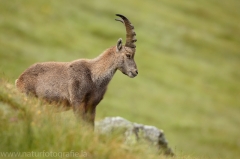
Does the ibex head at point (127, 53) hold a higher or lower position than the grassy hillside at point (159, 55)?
lower

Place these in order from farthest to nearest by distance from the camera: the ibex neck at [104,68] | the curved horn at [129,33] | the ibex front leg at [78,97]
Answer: the curved horn at [129,33], the ibex neck at [104,68], the ibex front leg at [78,97]

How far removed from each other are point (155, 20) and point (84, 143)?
247 ft

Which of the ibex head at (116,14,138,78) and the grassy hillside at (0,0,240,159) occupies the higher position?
the grassy hillside at (0,0,240,159)

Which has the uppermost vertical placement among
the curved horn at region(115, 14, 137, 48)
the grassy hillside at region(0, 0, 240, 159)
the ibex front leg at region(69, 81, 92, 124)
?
the grassy hillside at region(0, 0, 240, 159)

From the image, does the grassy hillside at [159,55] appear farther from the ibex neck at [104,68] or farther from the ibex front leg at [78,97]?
the ibex front leg at [78,97]

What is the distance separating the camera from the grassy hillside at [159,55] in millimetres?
47000

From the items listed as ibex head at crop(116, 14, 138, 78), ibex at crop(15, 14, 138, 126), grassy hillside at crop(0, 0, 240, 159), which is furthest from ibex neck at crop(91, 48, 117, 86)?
grassy hillside at crop(0, 0, 240, 159)

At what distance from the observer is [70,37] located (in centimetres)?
6431

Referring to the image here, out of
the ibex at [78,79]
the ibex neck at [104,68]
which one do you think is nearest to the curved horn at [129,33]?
the ibex at [78,79]

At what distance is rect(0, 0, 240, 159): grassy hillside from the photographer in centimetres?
4700

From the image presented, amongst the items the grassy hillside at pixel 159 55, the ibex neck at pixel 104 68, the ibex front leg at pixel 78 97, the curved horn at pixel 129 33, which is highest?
the grassy hillside at pixel 159 55

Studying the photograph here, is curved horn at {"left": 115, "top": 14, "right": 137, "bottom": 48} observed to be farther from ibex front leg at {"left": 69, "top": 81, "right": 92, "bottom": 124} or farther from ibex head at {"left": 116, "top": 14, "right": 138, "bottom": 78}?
ibex front leg at {"left": 69, "top": 81, "right": 92, "bottom": 124}

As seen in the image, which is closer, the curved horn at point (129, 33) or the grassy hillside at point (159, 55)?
the curved horn at point (129, 33)

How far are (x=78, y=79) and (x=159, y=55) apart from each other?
56.4 metres
